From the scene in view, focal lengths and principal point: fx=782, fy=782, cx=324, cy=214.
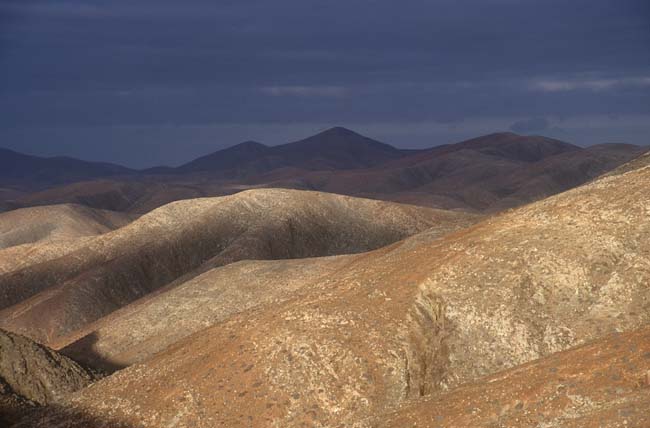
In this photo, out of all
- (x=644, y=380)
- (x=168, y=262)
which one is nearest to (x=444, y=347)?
(x=644, y=380)

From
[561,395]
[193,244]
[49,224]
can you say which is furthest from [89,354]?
[49,224]

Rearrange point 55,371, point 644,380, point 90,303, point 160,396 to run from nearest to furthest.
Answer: point 644,380
point 160,396
point 55,371
point 90,303

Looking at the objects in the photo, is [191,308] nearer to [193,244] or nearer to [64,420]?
[64,420]

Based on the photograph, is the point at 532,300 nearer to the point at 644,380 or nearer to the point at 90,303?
the point at 644,380

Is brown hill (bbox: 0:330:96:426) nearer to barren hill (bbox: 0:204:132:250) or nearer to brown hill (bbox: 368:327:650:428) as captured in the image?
brown hill (bbox: 368:327:650:428)

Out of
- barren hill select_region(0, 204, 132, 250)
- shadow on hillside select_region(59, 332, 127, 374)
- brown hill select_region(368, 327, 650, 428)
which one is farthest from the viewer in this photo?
barren hill select_region(0, 204, 132, 250)

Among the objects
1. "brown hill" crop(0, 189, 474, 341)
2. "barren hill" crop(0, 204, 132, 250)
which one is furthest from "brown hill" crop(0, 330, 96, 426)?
"barren hill" crop(0, 204, 132, 250)

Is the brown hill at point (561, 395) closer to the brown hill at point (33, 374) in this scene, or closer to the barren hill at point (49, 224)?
the brown hill at point (33, 374)
